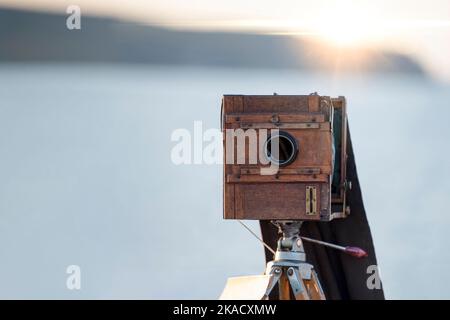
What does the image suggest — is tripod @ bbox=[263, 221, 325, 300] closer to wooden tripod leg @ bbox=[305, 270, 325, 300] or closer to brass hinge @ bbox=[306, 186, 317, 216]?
wooden tripod leg @ bbox=[305, 270, 325, 300]

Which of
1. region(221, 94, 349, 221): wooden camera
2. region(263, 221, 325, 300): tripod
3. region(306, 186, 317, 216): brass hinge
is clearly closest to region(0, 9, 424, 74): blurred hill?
region(221, 94, 349, 221): wooden camera

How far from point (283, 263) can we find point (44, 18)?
1.70 meters

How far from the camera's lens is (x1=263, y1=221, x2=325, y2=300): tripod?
3.46 m

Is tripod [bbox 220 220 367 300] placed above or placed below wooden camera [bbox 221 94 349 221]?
below

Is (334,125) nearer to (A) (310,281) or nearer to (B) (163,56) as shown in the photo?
(A) (310,281)

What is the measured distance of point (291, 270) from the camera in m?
3.47

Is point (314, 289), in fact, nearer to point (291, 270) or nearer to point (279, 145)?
point (291, 270)

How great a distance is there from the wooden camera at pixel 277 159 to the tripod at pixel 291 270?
0.17 meters

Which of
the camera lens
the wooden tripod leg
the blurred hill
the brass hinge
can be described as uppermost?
the blurred hill

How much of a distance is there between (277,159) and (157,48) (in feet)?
3.72

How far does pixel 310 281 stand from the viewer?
3553mm

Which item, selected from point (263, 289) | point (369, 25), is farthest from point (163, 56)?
point (263, 289)

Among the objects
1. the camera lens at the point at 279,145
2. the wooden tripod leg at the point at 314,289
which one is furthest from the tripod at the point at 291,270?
the camera lens at the point at 279,145

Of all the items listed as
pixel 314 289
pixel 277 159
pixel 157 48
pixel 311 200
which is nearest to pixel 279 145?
pixel 277 159
